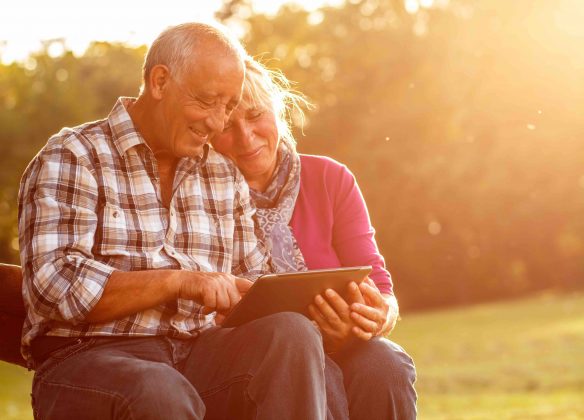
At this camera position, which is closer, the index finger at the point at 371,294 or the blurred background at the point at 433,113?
the index finger at the point at 371,294

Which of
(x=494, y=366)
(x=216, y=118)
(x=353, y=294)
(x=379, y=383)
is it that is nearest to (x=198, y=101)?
(x=216, y=118)

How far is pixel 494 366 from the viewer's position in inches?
550

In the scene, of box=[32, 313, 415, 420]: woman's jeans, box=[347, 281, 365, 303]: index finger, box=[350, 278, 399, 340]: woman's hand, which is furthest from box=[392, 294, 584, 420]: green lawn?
box=[32, 313, 415, 420]: woman's jeans

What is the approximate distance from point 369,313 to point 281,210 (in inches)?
26.4

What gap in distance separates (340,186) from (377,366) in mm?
855

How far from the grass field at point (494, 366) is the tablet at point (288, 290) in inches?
225

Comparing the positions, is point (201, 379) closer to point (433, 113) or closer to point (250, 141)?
point (250, 141)

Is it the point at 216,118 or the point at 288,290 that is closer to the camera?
the point at 288,290

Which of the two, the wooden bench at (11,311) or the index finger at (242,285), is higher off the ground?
the index finger at (242,285)

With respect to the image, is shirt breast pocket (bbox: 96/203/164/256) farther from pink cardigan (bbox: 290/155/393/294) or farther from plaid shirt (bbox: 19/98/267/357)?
pink cardigan (bbox: 290/155/393/294)

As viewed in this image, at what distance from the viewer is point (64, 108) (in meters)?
22.7

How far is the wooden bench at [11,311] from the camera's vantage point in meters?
3.39

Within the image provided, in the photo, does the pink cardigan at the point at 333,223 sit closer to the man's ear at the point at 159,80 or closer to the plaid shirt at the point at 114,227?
the plaid shirt at the point at 114,227

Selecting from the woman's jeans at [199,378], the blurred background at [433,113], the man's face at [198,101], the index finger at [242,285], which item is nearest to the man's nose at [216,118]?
the man's face at [198,101]
